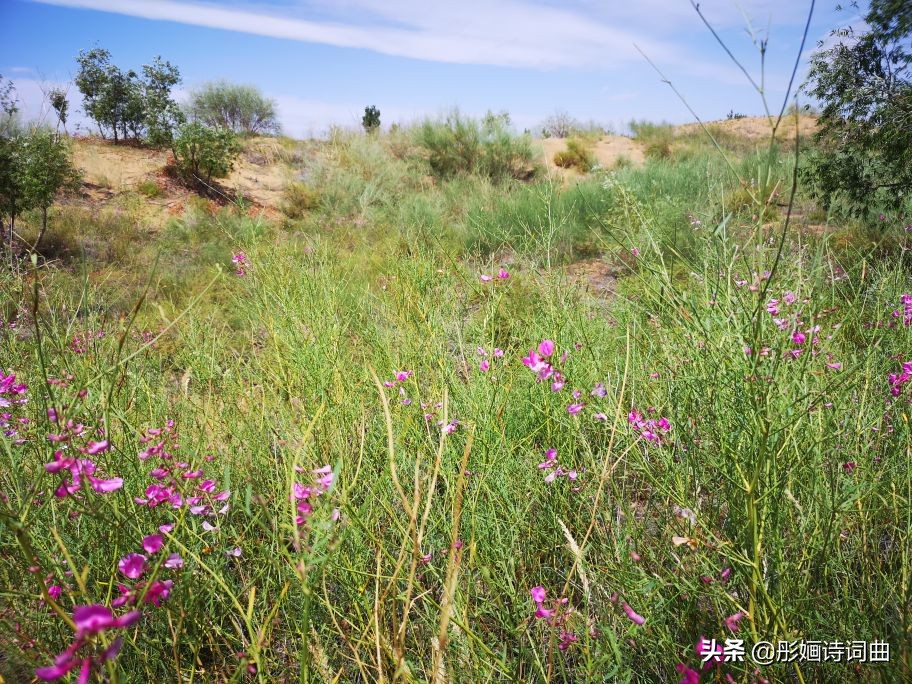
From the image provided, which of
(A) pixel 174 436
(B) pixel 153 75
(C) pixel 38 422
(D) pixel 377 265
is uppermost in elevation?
(B) pixel 153 75

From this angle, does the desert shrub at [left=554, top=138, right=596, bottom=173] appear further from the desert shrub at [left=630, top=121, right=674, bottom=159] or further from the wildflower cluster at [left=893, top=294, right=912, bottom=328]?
the wildflower cluster at [left=893, top=294, right=912, bottom=328]

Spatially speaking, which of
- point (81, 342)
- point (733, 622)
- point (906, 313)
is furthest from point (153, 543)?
point (906, 313)

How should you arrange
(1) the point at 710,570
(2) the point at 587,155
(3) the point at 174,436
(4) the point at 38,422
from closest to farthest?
(1) the point at 710,570 < (4) the point at 38,422 < (3) the point at 174,436 < (2) the point at 587,155

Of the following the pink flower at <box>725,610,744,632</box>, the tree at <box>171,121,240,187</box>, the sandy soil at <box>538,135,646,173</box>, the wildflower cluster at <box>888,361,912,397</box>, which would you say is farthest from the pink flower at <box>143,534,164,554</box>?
the sandy soil at <box>538,135,646,173</box>

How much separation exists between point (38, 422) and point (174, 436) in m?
0.36

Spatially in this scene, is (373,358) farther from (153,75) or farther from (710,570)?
(153,75)

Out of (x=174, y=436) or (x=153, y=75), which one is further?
(x=153, y=75)

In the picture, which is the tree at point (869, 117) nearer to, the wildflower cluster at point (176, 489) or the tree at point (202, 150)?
the wildflower cluster at point (176, 489)

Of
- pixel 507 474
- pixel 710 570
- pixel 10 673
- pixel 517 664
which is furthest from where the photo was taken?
pixel 507 474

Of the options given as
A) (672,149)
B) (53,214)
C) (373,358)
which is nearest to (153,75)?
(53,214)

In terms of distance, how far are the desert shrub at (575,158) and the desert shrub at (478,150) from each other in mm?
1708

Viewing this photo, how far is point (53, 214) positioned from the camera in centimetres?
680

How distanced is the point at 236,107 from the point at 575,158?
37.0 ft

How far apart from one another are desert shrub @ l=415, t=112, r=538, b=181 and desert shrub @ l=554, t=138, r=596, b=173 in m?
1.71
